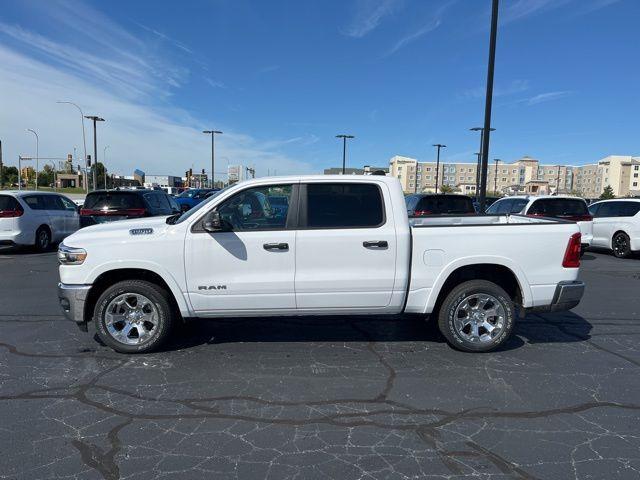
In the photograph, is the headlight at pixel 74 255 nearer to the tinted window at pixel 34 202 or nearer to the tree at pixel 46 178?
the tinted window at pixel 34 202

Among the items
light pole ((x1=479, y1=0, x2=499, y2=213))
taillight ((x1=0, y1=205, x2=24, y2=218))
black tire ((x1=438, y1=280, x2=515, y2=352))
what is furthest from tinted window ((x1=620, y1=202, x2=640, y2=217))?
taillight ((x1=0, y1=205, x2=24, y2=218))

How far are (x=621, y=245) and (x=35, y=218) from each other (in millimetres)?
15186

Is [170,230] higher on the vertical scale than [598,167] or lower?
lower

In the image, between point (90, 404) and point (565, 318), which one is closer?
point (90, 404)

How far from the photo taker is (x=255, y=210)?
509cm

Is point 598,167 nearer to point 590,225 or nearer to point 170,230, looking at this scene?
point 590,225

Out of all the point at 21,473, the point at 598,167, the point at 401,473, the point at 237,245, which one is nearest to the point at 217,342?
the point at 237,245

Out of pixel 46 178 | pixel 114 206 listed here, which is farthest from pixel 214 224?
pixel 46 178

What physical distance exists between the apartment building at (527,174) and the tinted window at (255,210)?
120 metres

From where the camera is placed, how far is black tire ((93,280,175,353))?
5.00m

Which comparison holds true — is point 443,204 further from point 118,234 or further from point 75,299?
point 75,299

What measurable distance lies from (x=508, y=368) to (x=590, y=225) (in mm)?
9570

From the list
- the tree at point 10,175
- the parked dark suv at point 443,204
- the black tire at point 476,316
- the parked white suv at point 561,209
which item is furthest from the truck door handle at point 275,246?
the tree at point 10,175

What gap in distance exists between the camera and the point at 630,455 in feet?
10.8
